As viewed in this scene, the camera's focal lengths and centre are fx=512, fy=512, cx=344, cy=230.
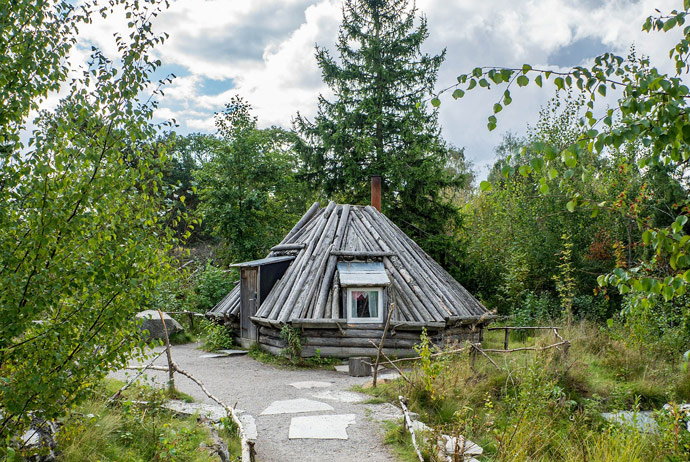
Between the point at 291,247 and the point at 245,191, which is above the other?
the point at 245,191

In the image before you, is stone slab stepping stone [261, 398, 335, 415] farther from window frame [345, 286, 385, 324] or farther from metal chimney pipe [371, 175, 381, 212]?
metal chimney pipe [371, 175, 381, 212]

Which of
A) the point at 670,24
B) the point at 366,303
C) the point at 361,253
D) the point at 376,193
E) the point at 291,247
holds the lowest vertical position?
the point at 366,303

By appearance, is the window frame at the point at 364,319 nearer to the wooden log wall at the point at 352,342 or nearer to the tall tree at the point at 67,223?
the wooden log wall at the point at 352,342

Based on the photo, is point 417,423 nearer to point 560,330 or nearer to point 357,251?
point 357,251

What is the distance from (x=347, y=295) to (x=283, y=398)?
349cm

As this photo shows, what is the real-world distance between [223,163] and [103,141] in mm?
15079

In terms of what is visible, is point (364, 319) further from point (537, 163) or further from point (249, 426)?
point (537, 163)

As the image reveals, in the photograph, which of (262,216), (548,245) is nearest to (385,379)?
(548,245)

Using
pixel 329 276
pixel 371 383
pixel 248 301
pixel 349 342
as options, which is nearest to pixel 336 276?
pixel 329 276

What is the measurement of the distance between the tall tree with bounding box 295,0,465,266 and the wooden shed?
215 inches

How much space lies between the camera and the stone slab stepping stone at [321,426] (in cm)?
598

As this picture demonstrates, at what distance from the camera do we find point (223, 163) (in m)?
18.5

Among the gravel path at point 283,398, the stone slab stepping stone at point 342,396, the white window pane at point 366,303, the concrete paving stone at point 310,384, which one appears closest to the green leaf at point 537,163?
the gravel path at point 283,398

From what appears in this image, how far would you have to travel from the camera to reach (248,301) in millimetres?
12836
